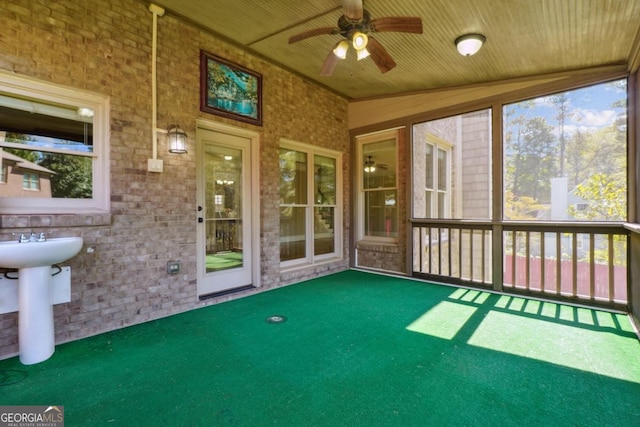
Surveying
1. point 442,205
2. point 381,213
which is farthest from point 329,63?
point 442,205

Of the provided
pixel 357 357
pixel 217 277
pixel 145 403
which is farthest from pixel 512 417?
pixel 217 277

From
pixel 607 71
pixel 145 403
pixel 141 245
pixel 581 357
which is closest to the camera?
pixel 145 403

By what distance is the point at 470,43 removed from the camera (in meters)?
3.11

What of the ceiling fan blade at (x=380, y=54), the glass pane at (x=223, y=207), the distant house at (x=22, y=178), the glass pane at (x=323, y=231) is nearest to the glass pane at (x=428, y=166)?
the glass pane at (x=323, y=231)

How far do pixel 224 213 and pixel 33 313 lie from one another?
204cm

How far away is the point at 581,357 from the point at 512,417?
3.73ft

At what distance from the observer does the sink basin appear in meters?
2.04

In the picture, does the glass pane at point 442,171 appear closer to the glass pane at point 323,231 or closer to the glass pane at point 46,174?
the glass pane at point 323,231

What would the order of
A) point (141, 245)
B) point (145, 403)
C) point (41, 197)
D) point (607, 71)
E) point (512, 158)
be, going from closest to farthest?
point (145, 403) < point (41, 197) < point (141, 245) < point (607, 71) < point (512, 158)

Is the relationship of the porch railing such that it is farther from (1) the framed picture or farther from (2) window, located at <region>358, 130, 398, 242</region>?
(1) the framed picture

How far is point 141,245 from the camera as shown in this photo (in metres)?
3.05

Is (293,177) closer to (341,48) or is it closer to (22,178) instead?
(341,48)

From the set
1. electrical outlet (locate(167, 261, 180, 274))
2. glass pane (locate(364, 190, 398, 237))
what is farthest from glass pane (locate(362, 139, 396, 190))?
electrical outlet (locate(167, 261, 180, 274))

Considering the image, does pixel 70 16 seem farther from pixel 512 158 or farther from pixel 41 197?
pixel 512 158
